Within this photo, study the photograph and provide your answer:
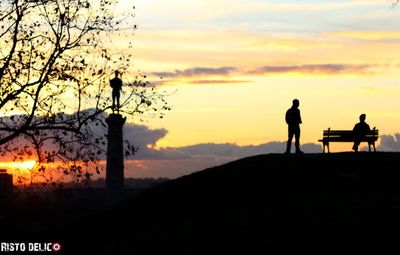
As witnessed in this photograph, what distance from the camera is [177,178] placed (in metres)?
35.1

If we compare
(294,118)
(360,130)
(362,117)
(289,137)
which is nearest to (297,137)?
(289,137)

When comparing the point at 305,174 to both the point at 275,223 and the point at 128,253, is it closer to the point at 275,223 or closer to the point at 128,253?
the point at 275,223

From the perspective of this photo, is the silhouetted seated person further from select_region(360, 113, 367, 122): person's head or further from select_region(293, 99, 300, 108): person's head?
select_region(293, 99, 300, 108): person's head

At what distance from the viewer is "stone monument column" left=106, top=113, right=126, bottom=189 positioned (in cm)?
3916

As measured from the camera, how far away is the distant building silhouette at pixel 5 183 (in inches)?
1674

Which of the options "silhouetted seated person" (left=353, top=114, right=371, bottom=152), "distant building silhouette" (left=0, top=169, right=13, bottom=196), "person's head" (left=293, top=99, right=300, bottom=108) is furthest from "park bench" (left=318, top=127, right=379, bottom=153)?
"distant building silhouette" (left=0, top=169, right=13, bottom=196)

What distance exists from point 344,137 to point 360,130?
0.83 metres

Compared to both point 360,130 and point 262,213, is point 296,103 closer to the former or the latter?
point 360,130

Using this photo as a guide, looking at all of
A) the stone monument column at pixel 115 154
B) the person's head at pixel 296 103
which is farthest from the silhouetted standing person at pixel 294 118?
the stone monument column at pixel 115 154

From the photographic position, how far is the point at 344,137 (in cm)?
3797

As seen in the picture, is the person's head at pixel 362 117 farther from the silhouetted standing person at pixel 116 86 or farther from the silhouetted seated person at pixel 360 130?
the silhouetted standing person at pixel 116 86

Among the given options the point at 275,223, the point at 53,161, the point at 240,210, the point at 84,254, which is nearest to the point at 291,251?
the point at 275,223

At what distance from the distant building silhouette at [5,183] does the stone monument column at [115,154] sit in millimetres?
5071

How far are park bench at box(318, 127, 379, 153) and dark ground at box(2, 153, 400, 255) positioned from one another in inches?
125
